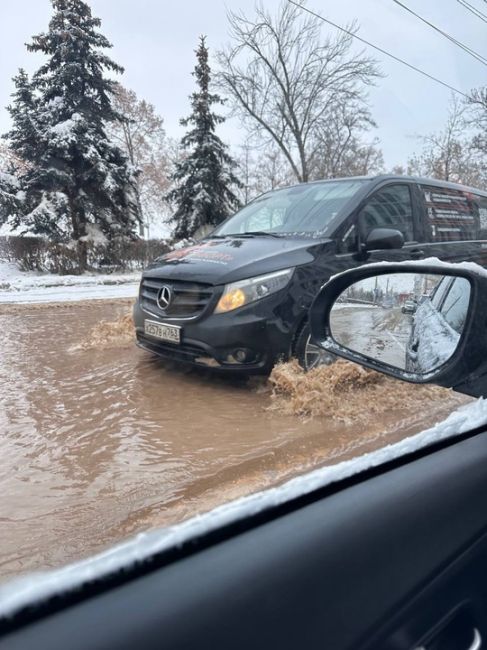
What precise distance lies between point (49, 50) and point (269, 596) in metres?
21.4

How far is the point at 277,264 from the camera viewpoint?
3.29 metres

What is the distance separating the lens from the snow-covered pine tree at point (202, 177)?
22.3 metres

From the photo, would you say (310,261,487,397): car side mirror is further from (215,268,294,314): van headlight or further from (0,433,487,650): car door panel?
(215,268,294,314): van headlight

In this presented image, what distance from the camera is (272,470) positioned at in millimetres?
2258

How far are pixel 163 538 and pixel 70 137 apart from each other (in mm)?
19055

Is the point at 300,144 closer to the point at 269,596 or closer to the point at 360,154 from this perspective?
the point at 360,154

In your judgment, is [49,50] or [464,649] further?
[49,50]

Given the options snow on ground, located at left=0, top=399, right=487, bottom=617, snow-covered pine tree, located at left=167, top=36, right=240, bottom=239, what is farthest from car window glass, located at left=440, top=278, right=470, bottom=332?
snow-covered pine tree, located at left=167, top=36, right=240, bottom=239

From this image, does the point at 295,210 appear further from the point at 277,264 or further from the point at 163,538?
the point at 163,538

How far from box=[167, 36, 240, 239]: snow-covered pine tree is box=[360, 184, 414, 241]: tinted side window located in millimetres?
18642

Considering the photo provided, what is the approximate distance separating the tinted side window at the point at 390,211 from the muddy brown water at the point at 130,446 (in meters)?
1.69

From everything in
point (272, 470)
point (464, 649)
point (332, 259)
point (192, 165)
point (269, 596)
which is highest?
point (192, 165)

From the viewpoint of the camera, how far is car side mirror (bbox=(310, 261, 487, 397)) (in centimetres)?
115

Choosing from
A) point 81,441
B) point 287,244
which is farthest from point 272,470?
point 287,244
